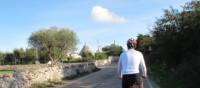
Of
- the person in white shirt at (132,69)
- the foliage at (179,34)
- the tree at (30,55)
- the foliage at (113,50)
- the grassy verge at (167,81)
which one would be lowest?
the grassy verge at (167,81)

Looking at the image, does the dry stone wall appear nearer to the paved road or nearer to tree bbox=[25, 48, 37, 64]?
the paved road

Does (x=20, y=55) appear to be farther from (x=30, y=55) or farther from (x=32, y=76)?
(x=32, y=76)

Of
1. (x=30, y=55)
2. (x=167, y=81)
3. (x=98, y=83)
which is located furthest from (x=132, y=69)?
(x=30, y=55)

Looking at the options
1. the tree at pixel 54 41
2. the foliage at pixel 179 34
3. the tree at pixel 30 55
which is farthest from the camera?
the tree at pixel 30 55

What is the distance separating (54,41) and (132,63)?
372 ft

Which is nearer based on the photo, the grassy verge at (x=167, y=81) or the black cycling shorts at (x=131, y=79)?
the black cycling shorts at (x=131, y=79)

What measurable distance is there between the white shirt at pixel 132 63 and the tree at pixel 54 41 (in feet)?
370

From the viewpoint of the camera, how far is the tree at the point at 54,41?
402ft

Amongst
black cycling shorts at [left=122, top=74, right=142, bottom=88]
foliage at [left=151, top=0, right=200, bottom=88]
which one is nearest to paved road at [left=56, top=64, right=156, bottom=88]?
foliage at [left=151, top=0, right=200, bottom=88]

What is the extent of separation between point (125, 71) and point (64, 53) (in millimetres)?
115446

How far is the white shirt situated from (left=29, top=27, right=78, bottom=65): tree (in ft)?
370

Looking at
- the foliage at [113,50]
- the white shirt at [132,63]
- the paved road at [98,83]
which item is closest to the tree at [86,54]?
the foliage at [113,50]

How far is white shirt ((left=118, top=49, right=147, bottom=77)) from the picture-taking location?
9.52m

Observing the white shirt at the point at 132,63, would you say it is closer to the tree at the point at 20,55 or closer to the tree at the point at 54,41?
the tree at the point at 54,41
